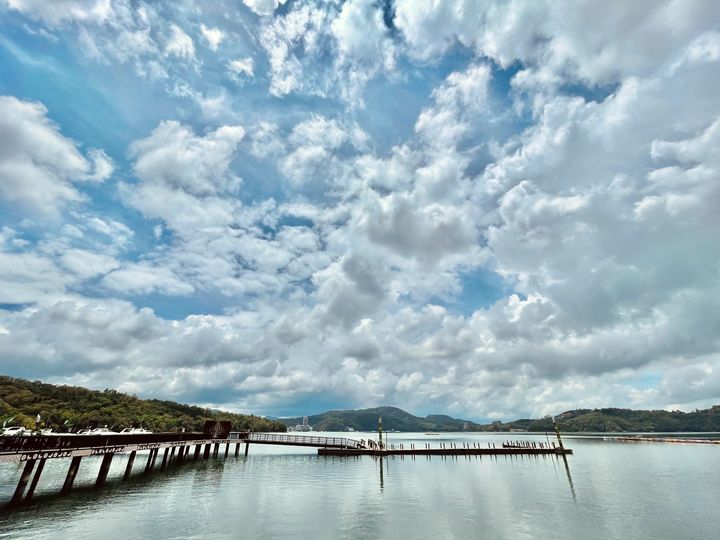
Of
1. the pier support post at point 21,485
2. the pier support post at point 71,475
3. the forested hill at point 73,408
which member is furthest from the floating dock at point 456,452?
the forested hill at point 73,408

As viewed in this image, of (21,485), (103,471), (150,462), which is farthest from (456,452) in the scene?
(21,485)

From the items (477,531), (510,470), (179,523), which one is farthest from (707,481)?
(179,523)

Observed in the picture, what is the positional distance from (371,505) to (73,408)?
525ft

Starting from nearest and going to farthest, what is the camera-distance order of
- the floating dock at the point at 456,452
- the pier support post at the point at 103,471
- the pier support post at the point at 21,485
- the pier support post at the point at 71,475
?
the pier support post at the point at 21,485 < the pier support post at the point at 71,475 < the pier support post at the point at 103,471 < the floating dock at the point at 456,452

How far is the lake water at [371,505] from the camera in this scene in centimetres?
2816

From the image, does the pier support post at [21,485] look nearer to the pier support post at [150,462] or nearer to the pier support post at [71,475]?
the pier support post at [71,475]

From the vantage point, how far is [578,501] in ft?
130

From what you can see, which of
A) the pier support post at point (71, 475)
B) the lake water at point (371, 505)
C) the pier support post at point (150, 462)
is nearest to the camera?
the lake water at point (371, 505)

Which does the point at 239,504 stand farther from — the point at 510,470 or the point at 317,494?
the point at 510,470

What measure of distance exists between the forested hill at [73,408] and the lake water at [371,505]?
87.0 metres

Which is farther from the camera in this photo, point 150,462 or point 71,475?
point 150,462

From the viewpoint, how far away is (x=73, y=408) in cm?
14788

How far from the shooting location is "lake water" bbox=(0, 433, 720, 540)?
28.2 m

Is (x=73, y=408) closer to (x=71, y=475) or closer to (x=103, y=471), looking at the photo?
(x=103, y=471)
